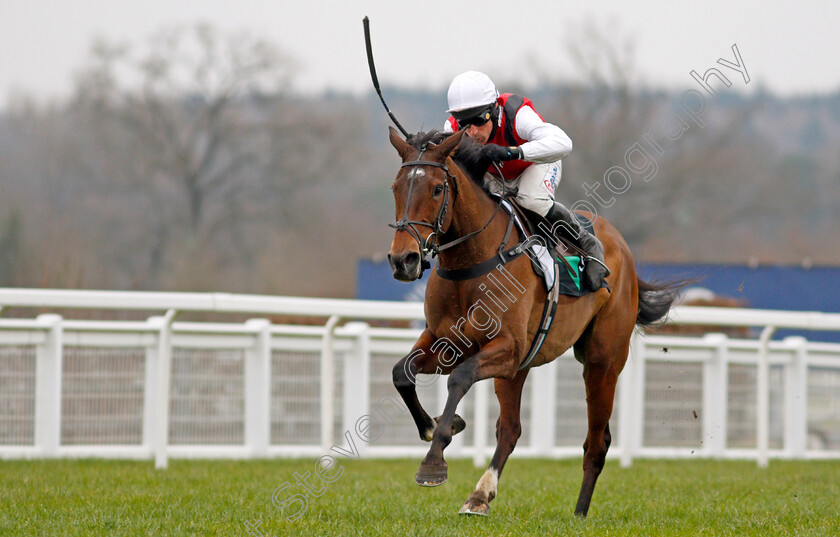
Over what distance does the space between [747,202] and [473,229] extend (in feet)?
126

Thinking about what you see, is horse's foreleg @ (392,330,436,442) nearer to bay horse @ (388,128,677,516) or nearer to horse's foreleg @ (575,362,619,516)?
bay horse @ (388,128,677,516)

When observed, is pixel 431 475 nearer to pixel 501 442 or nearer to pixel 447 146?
pixel 501 442

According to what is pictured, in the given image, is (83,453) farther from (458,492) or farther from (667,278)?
(667,278)

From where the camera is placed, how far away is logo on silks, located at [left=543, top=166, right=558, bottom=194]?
19.2ft

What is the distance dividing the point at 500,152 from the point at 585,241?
1.08 metres

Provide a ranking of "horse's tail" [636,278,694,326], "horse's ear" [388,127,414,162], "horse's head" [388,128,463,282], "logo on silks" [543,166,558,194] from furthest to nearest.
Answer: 1. "horse's tail" [636,278,694,326]
2. "logo on silks" [543,166,558,194]
3. "horse's ear" [388,127,414,162]
4. "horse's head" [388,128,463,282]

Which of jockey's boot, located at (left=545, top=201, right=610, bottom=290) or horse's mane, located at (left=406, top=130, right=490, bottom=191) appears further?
jockey's boot, located at (left=545, top=201, right=610, bottom=290)

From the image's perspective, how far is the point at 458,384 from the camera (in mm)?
4820

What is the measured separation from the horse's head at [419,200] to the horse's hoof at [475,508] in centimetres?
135

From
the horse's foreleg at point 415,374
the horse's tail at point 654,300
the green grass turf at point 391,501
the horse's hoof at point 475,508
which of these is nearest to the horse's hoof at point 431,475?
the green grass turf at point 391,501

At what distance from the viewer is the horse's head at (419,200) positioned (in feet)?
15.0

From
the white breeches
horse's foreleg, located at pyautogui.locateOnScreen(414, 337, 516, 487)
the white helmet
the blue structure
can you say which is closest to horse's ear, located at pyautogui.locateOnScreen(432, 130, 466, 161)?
the white helmet

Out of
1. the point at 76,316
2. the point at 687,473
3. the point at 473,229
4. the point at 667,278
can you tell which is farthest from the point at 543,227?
the point at 76,316

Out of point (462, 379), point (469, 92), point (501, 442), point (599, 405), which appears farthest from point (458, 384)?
point (599, 405)
